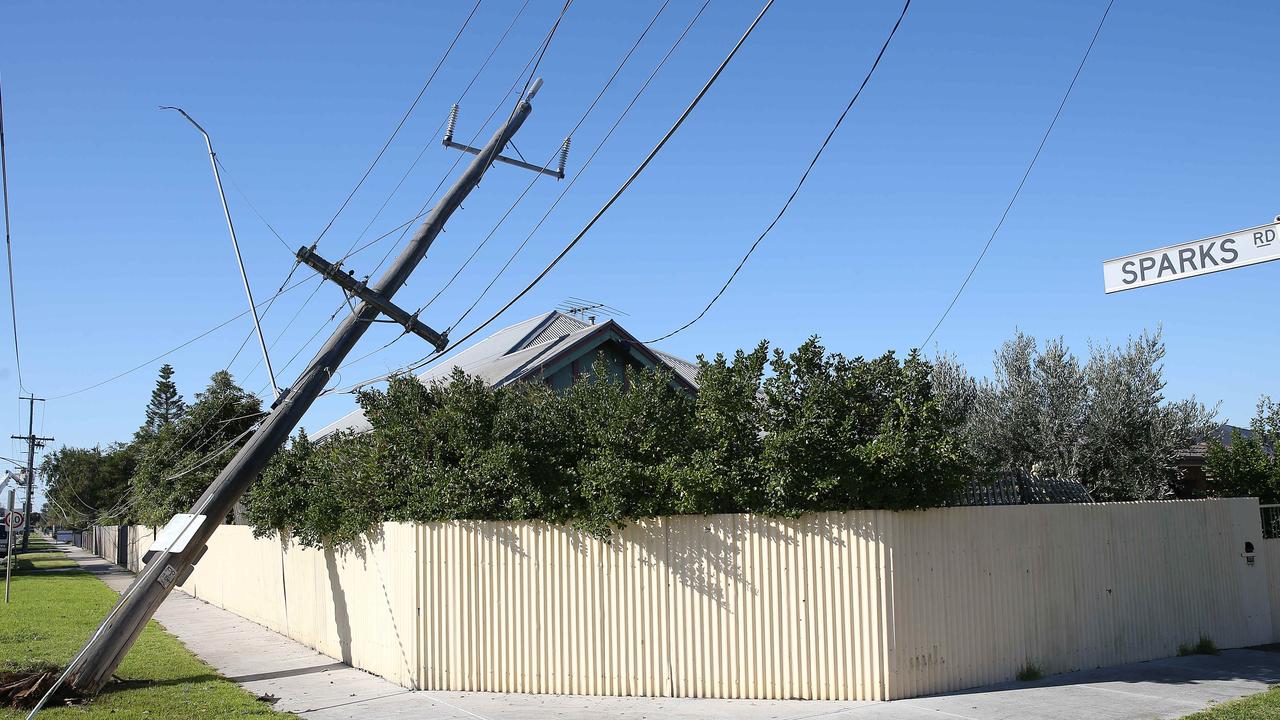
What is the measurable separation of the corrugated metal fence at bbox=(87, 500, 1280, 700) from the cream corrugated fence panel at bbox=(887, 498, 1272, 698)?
0.09 feet

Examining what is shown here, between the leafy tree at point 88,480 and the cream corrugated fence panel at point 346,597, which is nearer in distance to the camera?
the cream corrugated fence panel at point 346,597

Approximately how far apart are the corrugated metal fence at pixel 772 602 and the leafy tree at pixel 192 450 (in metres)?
16.8

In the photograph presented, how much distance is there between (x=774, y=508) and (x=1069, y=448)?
10.9 m

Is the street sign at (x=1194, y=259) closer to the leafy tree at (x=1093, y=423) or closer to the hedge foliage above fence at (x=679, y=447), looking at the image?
the hedge foliage above fence at (x=679, y=447)

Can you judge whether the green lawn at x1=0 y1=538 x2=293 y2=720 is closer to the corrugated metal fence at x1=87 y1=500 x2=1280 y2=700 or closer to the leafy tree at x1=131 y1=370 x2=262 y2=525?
the corrugated metal fence at x1=87 y1=500 x2=1280 y2=700

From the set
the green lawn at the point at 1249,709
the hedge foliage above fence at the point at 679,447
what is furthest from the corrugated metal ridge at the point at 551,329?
the green lawn at the point at 1249,709

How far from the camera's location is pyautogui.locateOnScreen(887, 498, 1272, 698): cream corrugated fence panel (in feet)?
32.8

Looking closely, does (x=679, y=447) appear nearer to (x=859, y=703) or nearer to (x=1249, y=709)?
(x=859, y=703)

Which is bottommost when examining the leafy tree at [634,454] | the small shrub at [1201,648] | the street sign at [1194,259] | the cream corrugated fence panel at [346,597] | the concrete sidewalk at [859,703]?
the small shrub at [1201,648]

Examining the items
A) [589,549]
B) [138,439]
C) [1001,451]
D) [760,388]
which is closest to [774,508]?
[760,388]

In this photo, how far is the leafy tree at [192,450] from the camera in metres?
27.1

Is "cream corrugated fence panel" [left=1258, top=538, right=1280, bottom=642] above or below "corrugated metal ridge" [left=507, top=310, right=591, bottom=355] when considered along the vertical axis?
below

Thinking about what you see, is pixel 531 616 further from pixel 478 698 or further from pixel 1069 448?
pixel 1069 448

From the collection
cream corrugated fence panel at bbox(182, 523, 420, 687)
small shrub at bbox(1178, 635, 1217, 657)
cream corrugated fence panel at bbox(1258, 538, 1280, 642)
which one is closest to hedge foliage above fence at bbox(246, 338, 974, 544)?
cream corrugated fence panel at bbox(182, 523, 420, 687)
